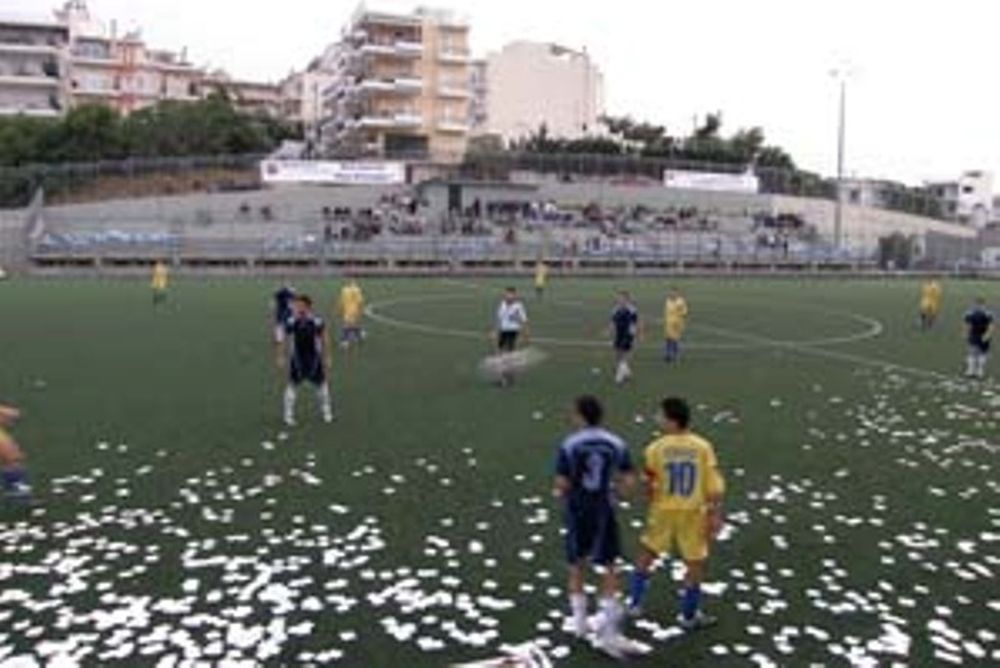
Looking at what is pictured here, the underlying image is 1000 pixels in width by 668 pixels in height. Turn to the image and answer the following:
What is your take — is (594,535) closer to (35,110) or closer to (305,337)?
(305,337)

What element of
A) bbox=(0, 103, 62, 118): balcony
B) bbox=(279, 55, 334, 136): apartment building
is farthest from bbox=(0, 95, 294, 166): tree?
bbox=(279, 55, 334, 136): apartment building

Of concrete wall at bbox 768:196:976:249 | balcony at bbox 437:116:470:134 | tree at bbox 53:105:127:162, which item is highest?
balcony at bbox 437:116:470:134

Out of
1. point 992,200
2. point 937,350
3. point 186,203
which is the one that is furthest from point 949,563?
point 992,200

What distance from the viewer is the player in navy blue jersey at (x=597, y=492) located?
845 centimetres

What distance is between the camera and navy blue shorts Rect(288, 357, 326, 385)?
16859mm

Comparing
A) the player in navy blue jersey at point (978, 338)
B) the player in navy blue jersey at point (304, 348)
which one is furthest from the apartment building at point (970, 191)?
the player in navy blue jersey at point (304, 348)

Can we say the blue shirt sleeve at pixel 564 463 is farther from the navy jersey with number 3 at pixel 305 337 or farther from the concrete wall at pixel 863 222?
the concrete wall at pixel 863 222

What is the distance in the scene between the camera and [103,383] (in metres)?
21.0

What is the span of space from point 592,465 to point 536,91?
397ft

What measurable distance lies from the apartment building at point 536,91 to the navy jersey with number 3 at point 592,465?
116147mm

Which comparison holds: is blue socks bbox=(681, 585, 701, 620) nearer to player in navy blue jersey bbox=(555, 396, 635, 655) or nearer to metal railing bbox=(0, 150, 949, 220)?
player in navy blue jersey bbox=(555, 396, 635, 655)

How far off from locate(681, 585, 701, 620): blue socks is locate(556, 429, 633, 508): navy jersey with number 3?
108cm

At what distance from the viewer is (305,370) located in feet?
55.4

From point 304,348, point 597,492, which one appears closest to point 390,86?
point 304,348
